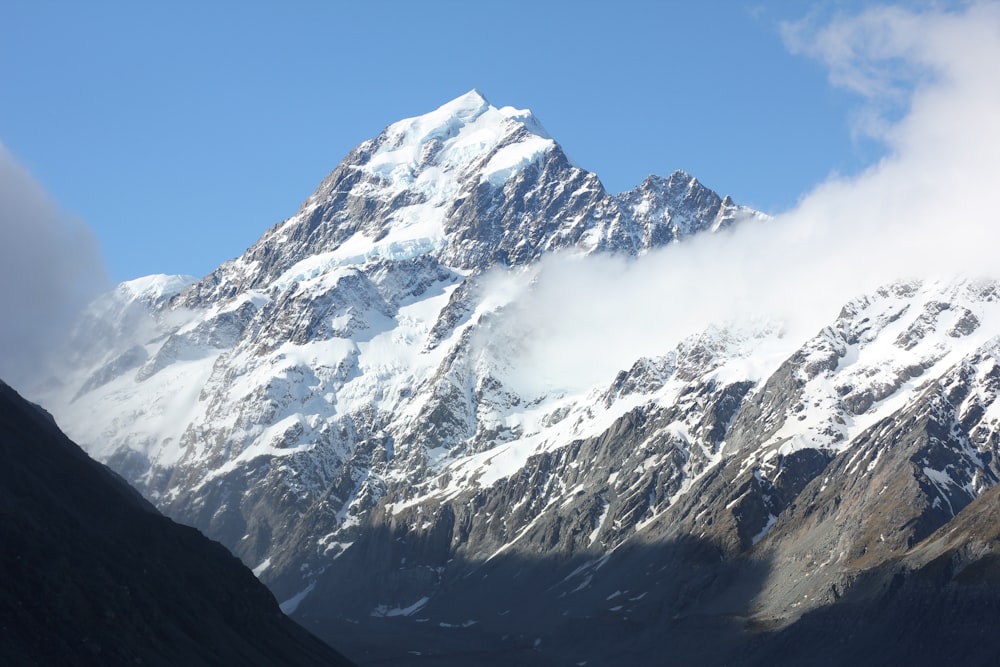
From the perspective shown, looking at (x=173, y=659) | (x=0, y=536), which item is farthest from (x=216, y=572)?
(x=0, y=536)

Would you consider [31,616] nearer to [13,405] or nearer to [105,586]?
[105,586]

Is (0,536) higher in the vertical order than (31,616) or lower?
higher

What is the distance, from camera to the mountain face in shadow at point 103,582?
123 metres

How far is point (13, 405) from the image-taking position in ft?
551

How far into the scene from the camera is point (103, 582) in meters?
137

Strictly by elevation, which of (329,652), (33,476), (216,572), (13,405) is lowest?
(329,652)

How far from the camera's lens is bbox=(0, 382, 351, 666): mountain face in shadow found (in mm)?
123000

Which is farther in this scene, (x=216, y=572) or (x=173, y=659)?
(x=216, y=572)

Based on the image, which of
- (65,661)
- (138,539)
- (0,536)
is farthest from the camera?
(138,539)

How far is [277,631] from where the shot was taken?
176625 millimetres

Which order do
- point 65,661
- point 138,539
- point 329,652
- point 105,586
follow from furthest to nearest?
point 329,652
point 138,539
point 105,586
point 65,661

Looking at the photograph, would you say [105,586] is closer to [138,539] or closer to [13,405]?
[138,539]

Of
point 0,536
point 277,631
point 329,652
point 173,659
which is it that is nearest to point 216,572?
point 277,631

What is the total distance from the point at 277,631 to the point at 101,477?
104ft
